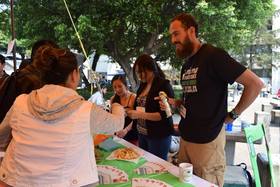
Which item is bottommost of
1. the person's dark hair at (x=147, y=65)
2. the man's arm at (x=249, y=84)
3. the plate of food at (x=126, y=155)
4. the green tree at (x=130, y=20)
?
the plate of food at (x=126, y=155)

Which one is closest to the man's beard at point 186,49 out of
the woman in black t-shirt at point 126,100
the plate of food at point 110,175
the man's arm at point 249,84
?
the man's arm at point 249,84

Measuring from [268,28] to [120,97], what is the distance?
23.3 feet

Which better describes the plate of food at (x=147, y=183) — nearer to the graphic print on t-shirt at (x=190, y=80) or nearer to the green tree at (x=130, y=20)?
the graphic print on t-shirt at (x=190, y=80)

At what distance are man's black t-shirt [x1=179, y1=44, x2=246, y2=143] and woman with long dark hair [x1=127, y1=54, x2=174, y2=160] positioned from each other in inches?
16.5

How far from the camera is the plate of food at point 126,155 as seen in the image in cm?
146

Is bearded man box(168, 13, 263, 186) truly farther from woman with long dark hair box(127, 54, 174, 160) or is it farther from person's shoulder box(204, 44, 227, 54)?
woman with long dark hair box(127, 54, 174, 160)

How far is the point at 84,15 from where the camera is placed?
5301 millimetres

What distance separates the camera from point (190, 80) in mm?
1348

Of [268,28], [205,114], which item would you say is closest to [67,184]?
[205,114]

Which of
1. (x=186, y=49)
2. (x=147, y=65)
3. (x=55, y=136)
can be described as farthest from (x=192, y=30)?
(x=55, y=136)

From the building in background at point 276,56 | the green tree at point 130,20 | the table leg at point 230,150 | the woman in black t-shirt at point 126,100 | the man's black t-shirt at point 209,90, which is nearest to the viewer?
the man's black t-shirt at point 209,90

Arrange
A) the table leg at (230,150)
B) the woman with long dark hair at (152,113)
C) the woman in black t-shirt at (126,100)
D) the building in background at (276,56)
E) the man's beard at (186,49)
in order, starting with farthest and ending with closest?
the building in background at (276,56) < the table leg at (230,150) < the woman in black t-shirt at (126,100) < the woman with long dark hair at (152,113) < the man's beard at (186,49)

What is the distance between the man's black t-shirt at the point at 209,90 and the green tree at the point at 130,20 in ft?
13.2

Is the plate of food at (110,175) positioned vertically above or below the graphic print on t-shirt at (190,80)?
below
